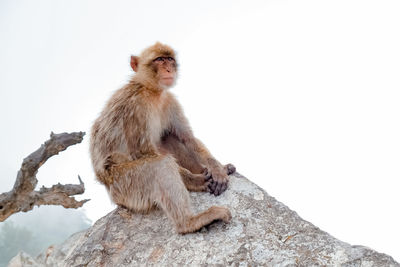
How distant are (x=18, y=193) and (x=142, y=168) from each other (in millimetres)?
5083

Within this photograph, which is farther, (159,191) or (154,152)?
(154,152)

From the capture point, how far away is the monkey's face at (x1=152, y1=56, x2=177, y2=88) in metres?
5.42

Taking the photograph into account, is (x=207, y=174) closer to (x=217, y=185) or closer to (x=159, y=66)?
(x=217, y=185)

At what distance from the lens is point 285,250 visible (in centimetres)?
403

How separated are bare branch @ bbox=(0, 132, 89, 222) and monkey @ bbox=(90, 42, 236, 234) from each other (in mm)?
2442

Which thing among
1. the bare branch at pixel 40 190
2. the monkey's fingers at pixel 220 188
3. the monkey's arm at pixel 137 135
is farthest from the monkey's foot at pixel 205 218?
the bare branch at pixel 40 190

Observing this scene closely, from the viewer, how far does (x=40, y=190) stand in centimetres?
948

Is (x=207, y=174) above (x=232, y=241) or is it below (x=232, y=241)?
above

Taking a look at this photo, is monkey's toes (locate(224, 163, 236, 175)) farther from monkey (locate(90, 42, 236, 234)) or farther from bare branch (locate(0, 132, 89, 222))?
bare branch (locate(0, 132, 89, 222))

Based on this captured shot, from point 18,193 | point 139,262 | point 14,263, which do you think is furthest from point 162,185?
point 14,263

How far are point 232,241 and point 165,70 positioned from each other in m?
2.14

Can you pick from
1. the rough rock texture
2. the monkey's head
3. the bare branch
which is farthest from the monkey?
the bare branch

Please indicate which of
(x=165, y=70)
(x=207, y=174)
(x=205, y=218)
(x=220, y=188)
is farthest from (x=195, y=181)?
(x=165, y=70)

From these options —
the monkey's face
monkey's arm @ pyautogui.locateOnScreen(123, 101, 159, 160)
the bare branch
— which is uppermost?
the monkey's face
